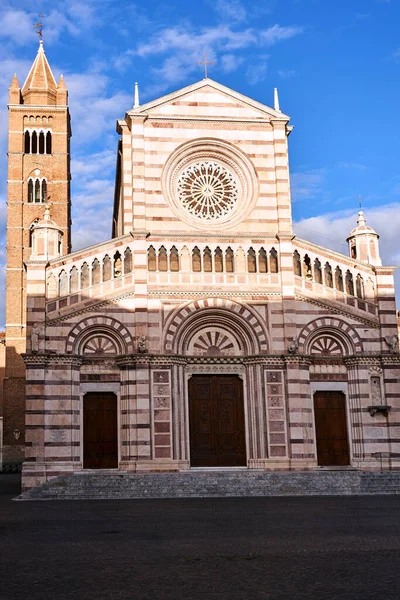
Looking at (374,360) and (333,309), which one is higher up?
(333,309)

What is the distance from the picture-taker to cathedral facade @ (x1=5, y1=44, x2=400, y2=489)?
27047mm

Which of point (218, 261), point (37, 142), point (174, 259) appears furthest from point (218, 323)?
point (37, 142)

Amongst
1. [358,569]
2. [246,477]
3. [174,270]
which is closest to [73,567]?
[358,569]

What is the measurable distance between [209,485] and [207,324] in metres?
6.71

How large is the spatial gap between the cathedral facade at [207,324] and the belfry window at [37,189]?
27.6m

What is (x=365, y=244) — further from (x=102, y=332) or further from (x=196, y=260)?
(x=102, y=332)

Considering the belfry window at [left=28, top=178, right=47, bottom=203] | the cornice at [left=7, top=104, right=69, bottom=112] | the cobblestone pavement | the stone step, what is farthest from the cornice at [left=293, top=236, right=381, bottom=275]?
the cornice at [left=7, top=104, right=69, bottom=112]

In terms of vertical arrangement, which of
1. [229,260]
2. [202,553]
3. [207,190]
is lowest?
[202,553]

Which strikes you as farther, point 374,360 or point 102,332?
point 374,360

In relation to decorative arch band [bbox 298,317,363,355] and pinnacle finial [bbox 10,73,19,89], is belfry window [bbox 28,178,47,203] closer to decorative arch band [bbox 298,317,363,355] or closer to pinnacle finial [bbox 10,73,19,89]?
pinnacle finial [bbox 10,73,19,89]

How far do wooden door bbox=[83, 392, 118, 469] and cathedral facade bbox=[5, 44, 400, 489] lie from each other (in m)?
0.05

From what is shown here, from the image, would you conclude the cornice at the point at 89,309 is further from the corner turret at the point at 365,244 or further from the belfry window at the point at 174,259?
the corner turret at the point at 365,244

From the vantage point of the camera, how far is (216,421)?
92.7 ft

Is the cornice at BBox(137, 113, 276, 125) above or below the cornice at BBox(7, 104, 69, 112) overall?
below
